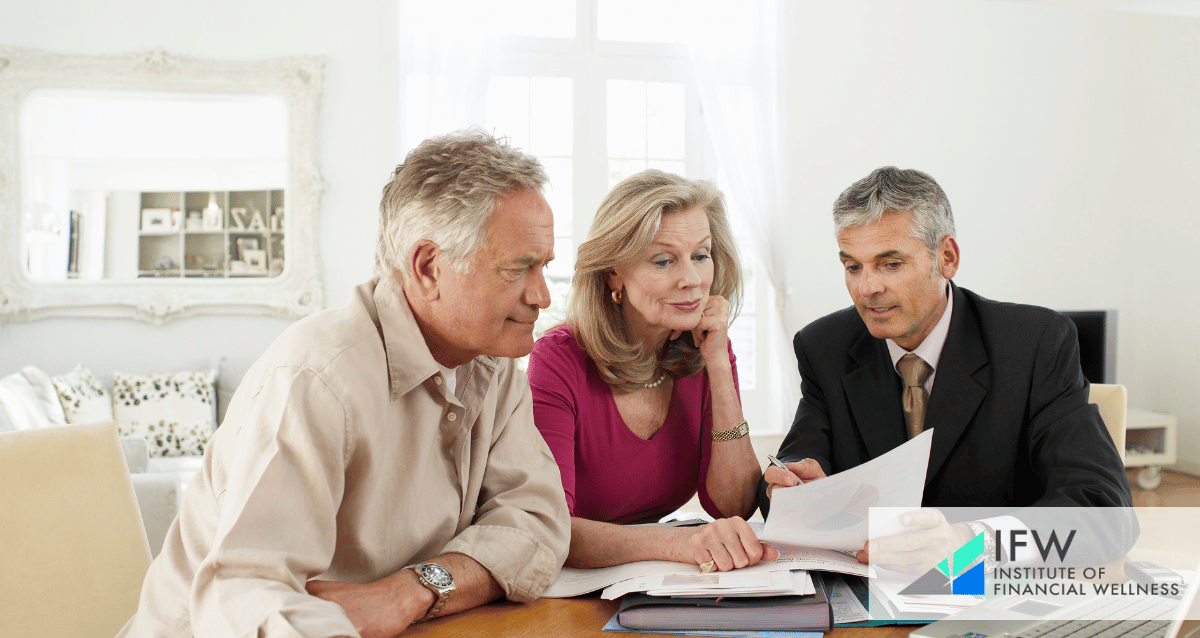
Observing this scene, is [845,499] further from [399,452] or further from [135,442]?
[135,442]

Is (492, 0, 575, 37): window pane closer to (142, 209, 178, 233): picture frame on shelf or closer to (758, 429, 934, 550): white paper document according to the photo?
(142, 209, 178, 233): picture frame on shelf

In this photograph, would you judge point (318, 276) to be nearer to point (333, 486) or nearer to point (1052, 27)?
point (333, 486)

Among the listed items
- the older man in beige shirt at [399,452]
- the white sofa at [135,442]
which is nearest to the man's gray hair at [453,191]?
the older man in beige shirt at [399,452]

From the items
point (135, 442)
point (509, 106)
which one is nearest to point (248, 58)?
point (509, 106)

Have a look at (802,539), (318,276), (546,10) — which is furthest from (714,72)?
(802,539)

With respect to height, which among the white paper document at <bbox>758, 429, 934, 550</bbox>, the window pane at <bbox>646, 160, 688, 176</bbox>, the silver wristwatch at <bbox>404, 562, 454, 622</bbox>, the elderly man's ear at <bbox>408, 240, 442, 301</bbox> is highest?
the window pane at <bbox>646, 160, 688, 176</bbox>

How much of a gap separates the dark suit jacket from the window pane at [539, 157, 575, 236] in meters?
3.45

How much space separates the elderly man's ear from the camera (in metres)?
1.11

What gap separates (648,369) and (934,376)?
22.8 inches

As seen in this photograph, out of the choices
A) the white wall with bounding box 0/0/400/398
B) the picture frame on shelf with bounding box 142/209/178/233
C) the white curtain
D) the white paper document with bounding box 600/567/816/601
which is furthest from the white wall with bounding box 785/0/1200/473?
the white paper document with bounding box 600/567/816/601

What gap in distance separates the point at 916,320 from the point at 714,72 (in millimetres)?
3708

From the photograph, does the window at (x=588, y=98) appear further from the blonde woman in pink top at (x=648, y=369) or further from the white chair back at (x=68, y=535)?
the white chair back at (x=68, y=535)

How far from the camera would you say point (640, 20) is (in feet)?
16.4

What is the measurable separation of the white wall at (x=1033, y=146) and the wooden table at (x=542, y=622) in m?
4.19
